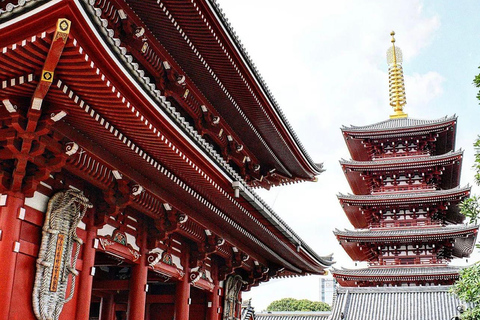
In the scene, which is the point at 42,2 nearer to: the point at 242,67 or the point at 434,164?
the point at 242,67

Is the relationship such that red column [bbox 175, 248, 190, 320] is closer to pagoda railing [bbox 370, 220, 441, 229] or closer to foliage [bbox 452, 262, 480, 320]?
foliage [bbox 452, 262, 480, 320]

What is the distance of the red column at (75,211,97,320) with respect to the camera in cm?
895

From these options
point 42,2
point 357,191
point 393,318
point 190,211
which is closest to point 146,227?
point 190,211

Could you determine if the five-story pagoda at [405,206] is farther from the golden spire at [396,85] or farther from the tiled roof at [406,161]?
the golden spire at [396,85]

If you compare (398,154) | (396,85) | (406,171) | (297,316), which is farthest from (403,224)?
(396,85)

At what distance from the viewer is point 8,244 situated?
296 inches

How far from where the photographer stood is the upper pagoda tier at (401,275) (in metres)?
28.6

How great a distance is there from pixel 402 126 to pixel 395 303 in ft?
39.4

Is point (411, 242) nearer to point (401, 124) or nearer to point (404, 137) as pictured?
point (404, 137)

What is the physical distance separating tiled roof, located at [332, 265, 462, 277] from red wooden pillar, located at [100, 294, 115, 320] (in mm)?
19120

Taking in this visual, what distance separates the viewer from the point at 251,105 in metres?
15.5

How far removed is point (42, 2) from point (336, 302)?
85.8 feet

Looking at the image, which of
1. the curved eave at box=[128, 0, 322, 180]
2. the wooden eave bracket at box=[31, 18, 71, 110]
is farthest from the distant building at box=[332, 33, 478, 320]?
the wooden eave bracket at box=[31, 18, 71, 110]

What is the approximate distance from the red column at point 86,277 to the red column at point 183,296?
13.4ft
